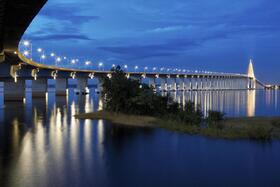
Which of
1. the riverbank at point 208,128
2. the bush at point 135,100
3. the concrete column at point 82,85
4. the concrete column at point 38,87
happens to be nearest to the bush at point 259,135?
the riverbank at point 208,128

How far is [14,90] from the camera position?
3688 inches

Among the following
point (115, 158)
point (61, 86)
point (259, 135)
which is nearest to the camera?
point (115, 158)

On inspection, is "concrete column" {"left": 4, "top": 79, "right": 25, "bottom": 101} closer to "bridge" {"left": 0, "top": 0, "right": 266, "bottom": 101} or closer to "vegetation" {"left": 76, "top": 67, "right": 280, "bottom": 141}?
"bridge" {"left": 0, "top": 0, "right": 266, "bottom": 101}

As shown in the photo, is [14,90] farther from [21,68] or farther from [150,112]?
[150,112]

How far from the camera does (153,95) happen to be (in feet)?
152

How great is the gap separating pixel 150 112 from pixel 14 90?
55999mm

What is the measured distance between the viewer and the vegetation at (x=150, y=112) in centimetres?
3791

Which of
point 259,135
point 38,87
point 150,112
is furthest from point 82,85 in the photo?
point 259,135

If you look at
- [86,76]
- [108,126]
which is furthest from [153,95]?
[86,76]

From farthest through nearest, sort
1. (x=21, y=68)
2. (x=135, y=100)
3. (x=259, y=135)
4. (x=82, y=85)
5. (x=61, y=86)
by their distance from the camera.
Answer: (x=82, y=85) < (x=61, y=86) < (x=21, y=68) < (x=135, y=100) < (x=259, y=135)

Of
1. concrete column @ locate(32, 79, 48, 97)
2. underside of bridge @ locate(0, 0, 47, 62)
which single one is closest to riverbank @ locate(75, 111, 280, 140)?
underside of bridge @ locate(0, 0, 47, 62)

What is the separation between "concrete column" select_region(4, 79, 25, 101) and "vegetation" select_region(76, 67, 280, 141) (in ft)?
150

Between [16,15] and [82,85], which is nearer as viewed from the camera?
[16,15]

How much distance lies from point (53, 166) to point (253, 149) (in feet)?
39.4
